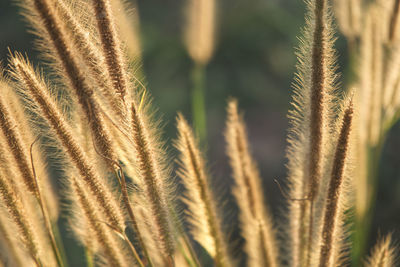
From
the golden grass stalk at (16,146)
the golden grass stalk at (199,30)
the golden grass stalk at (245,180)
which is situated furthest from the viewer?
the golden grass stalk at (199,30)

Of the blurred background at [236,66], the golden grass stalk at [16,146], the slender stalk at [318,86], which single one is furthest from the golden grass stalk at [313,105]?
the blurred background at [236,66]

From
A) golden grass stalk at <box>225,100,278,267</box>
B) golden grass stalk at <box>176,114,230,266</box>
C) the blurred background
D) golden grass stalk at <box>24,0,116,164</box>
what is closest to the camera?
golden grass stalk at <box>24,0,116,164</box>

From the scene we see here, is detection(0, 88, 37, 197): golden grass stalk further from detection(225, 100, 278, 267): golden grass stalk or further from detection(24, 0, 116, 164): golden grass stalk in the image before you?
detection(225, 100, 278, 267): golden grass stalk

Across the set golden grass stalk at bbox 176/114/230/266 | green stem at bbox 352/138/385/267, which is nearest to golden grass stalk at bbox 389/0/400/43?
green stem at bbox 352/138/385/267

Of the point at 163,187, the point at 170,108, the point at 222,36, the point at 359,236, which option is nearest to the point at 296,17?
the point at 222,36

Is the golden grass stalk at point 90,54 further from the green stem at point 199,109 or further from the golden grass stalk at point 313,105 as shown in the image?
the green stem at point 199,109

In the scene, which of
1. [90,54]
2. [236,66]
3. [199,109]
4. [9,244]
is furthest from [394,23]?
[236,66]

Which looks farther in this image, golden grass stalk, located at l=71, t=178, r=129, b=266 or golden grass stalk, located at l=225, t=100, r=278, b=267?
golden grass stalk, located at l=225, t=100, r=278, b=267
